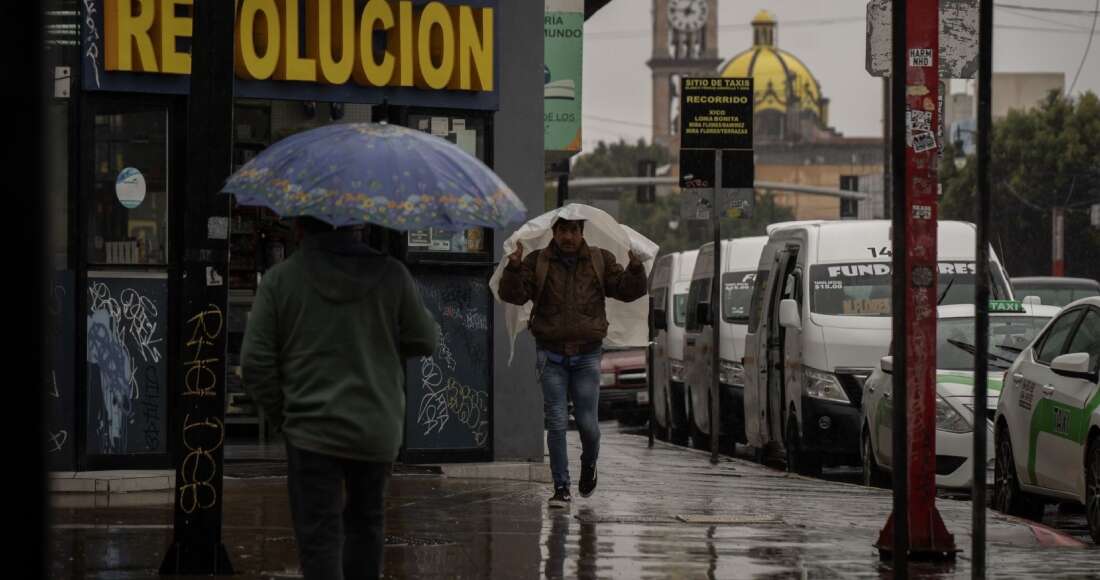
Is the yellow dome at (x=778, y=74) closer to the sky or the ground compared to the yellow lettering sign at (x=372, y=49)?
closer to the sky

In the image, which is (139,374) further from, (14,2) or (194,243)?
(14,2)

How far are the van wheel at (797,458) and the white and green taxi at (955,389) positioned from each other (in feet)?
3.27

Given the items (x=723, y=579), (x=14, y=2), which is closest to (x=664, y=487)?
(x=723, y=579)

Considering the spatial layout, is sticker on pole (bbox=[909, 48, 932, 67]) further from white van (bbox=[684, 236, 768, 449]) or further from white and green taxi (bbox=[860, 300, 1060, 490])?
white van (bbox=[684, 236, 768, 449])

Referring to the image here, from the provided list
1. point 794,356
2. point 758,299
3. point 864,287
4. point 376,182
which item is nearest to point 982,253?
point 376,182

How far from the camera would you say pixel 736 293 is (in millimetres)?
22172

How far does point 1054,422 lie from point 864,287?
5301mm

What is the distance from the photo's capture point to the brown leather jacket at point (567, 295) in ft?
35.9

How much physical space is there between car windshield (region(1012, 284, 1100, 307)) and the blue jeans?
682 inches

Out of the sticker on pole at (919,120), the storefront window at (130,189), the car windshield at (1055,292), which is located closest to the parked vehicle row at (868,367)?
the sticker on pole at (919,120)

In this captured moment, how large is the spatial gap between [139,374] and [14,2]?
9541 mm

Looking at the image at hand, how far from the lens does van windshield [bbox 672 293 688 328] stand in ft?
A: 80.6

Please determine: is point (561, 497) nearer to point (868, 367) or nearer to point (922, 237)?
point (922, 237)

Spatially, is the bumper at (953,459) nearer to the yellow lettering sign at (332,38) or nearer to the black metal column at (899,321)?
the yellow lettering sign at (332,38)
